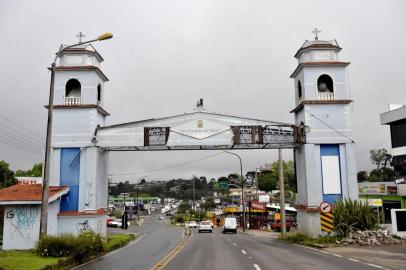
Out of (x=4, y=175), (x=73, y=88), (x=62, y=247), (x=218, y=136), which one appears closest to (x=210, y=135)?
(x=218, y=136)

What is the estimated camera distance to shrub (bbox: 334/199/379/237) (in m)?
24.7

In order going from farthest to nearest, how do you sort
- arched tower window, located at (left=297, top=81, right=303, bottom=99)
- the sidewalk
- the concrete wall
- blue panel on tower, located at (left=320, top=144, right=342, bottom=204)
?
1. arched tower window, located at (left=297, top=81, right=303, bottom=99)
2. blue panel on tower, located at (left=320, top=144, right=342, bottom=204)
3. the concrete wall
4. the sidewalk

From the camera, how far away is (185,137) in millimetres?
27734

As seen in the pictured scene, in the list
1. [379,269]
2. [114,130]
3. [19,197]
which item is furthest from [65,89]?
[379,269]

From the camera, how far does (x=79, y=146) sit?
1065 inches

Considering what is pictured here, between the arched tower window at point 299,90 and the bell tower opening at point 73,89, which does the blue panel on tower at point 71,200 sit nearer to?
the bell tower opening at point 73,89

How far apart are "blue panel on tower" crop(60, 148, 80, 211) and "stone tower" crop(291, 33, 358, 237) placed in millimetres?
14095

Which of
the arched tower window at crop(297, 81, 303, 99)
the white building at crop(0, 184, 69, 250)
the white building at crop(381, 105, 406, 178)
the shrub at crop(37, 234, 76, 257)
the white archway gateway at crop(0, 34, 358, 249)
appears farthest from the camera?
the white building at crop(381, 105, 406, 178)

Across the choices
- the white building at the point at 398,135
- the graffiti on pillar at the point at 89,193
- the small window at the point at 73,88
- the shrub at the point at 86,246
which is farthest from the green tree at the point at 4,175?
the white building at the point at 398,135

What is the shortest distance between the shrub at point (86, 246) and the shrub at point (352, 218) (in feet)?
43.4

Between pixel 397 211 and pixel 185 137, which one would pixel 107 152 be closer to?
pixel 185 137

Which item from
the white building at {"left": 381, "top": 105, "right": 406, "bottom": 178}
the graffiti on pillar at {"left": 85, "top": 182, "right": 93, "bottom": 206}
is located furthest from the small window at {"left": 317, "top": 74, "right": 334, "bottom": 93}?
the white building at {"left": 381, "top": 105, "right": 406, "bottom": 178}

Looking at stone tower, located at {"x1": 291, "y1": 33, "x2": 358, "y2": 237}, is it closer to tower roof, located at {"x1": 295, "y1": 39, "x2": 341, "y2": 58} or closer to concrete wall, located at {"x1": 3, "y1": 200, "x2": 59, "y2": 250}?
tower roof, located at {"x1": 295, "y1": 39, "x2": 341, "y2": 58}

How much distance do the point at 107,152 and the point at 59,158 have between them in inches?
133
